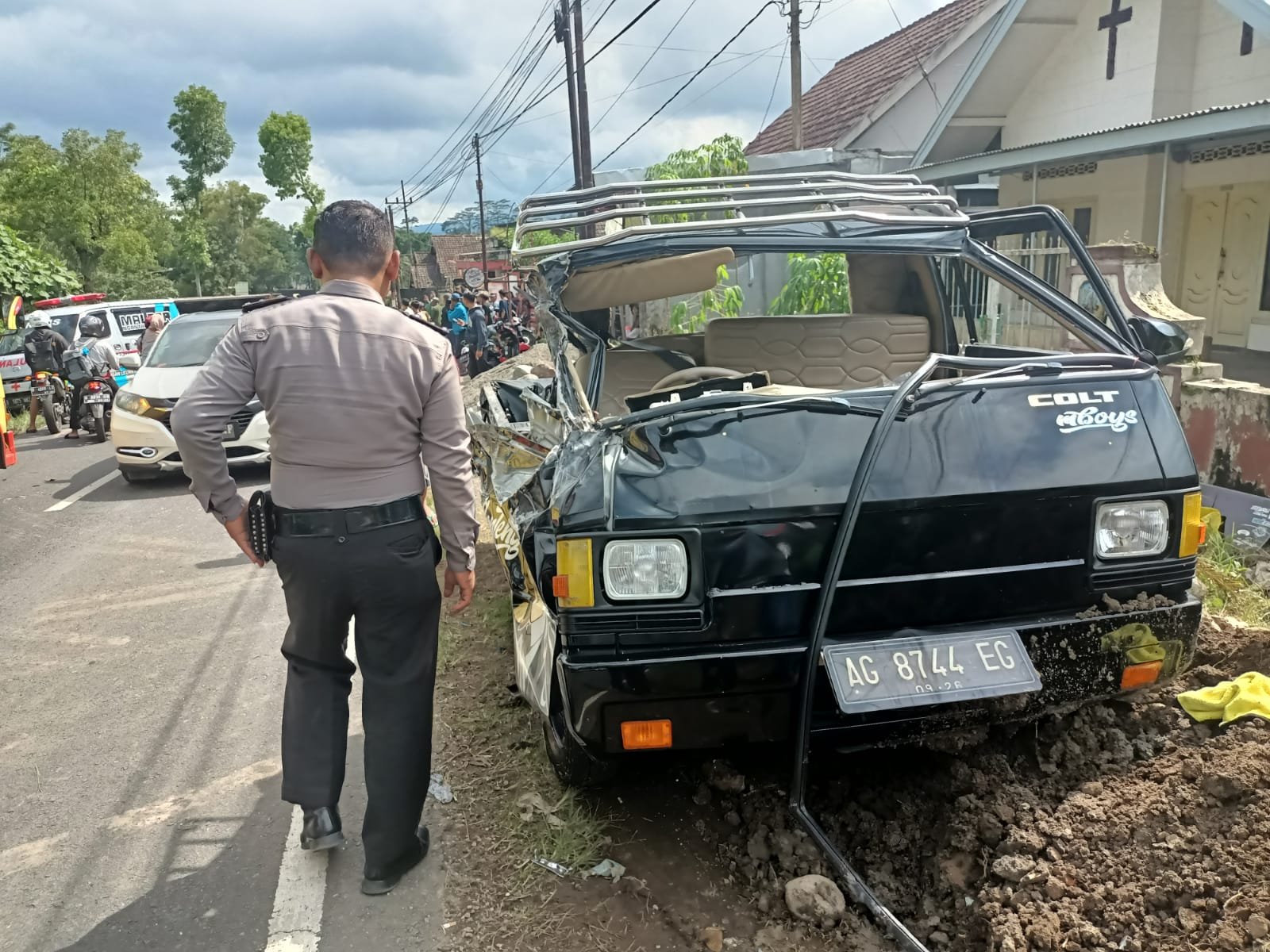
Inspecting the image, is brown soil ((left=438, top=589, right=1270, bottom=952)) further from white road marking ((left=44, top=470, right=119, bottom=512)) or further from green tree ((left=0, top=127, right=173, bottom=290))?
green tree ((left=0, top=127, right=173, bottom=290))

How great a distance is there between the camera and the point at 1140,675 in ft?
8.82

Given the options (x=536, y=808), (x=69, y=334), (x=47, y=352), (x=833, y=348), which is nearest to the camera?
(x=536, y=808)

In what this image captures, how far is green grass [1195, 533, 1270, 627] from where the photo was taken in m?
4.38

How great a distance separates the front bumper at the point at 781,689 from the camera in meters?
2.49

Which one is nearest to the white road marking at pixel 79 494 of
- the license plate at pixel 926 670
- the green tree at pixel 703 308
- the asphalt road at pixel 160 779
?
the asphalt road at pixel 160 779

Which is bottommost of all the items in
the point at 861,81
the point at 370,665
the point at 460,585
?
the point at 370,665

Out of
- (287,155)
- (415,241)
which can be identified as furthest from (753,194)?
(415,241)

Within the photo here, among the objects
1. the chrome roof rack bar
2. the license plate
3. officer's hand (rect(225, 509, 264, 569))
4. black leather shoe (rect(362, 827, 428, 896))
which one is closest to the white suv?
the chrome roof rack bar

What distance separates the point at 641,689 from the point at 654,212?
1.74 meters

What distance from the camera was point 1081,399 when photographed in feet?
9.17

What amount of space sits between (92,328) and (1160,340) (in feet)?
56.3

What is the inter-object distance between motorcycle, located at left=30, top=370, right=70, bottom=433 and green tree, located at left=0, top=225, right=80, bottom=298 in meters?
8.31

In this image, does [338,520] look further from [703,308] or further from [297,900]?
[703,308]

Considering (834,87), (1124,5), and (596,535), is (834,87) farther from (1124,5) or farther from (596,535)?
(596,535)
